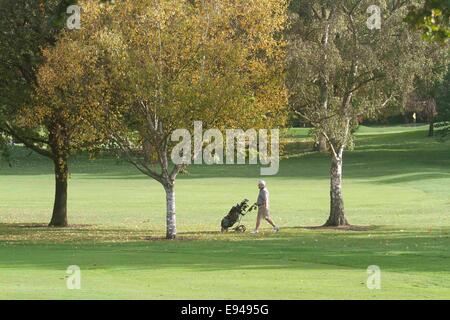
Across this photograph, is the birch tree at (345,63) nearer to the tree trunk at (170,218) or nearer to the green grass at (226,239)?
the green grass at (226,239)

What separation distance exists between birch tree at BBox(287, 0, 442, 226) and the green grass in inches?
98.4

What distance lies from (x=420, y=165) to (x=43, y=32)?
167 ft

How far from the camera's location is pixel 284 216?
4556cm

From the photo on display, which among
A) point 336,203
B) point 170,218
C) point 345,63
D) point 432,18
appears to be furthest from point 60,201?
point 432,18

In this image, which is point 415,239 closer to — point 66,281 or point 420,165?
point 66,281

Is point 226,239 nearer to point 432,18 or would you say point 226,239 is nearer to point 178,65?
point 178,65

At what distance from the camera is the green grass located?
19047 millimetres

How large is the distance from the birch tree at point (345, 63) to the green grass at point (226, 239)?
250 centimetres

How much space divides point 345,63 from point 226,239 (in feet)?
30.1

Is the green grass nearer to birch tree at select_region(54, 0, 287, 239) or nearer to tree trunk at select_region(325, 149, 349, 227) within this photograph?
tree trunk at select_region(325, 149, 349, 227)

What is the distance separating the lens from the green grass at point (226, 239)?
19.0 m

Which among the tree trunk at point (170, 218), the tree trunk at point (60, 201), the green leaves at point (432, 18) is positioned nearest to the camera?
the green leaves at point (432, 18)

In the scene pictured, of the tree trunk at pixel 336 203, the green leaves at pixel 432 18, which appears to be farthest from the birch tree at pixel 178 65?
the green leaves at pixel 432 18
